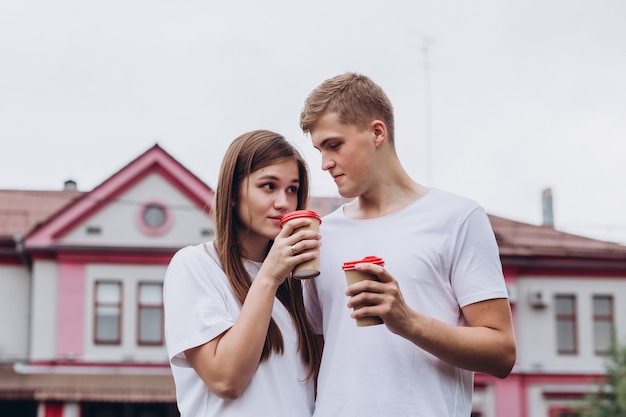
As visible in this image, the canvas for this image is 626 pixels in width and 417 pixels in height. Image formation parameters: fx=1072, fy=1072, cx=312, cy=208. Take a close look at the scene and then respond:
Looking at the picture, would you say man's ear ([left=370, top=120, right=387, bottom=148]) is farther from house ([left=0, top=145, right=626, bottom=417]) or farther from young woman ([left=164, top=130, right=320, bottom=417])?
house ([left=0, top=145, right=626, bottom=417])

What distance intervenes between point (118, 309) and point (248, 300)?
915 inches

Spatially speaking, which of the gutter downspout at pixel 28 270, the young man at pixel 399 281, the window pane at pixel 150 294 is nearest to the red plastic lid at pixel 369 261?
the young man at pixel 399 281

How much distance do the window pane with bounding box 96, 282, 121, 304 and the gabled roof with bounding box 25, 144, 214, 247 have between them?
1.70 meters

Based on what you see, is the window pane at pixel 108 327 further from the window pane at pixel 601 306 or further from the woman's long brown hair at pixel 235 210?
the woman's long brown hair at pixel 235 210

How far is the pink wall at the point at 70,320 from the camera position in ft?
86.1

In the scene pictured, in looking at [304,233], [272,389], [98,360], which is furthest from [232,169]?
[98,360]

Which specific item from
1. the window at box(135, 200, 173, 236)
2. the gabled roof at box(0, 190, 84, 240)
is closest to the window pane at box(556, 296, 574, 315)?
the window at box(135, 200, 173, 236)

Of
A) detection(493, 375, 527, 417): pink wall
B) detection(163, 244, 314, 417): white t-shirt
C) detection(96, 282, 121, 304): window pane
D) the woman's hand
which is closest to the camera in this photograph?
the woman's hand

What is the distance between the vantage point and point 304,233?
3547mm

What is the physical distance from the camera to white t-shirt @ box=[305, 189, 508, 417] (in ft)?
11.9

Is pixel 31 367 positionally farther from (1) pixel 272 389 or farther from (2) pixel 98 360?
(1) pixel 272 389

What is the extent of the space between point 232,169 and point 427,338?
3.30 ft

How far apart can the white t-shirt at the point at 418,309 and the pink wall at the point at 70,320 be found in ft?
76.4

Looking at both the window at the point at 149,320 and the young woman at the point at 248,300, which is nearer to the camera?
the young woman at the point at 248,300
